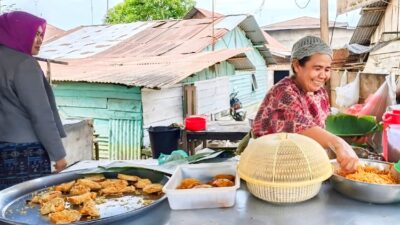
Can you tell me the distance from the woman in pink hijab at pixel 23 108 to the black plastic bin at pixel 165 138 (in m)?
3.35

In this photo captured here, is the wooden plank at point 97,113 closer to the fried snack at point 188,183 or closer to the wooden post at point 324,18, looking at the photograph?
the wooden post at point 324,18

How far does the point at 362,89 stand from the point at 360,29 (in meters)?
6.74

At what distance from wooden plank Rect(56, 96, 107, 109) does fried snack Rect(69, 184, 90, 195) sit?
24.9 ft

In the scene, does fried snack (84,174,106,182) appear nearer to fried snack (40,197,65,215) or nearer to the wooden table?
fried snack (40,197,65,215)

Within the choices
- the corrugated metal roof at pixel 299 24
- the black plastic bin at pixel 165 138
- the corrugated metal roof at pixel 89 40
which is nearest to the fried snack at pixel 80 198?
the black plastic bin at pixel 165 138

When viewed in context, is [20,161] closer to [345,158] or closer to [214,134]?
[345,158]

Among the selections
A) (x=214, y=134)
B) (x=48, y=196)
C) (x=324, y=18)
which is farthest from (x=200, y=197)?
(x=324, y=18)

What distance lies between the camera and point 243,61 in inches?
467

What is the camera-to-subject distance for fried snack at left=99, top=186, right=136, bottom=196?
1.73 meters

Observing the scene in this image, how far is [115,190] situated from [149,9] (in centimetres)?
1536

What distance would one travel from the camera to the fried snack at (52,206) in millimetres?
1489

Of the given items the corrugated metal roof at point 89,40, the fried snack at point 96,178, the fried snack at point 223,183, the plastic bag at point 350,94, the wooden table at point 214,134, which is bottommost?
the wooden table at point 214,134

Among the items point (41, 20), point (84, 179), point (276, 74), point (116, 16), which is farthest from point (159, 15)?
point (84, 179)

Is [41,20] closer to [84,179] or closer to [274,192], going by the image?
[84,179]
